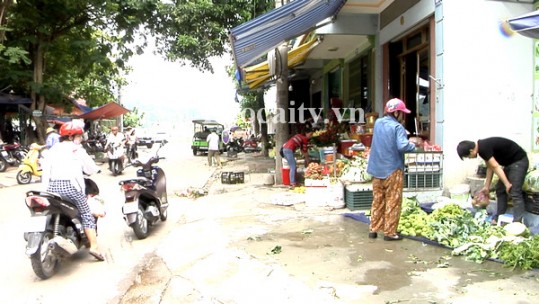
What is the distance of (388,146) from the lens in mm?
5395

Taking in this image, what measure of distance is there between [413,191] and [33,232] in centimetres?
541

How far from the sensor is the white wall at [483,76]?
720cm

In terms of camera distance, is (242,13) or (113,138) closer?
(113,138)

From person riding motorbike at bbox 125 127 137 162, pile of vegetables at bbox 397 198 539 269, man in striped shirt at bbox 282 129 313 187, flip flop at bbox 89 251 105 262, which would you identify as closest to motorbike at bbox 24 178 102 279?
flip flop at bbox 89 251 105 262

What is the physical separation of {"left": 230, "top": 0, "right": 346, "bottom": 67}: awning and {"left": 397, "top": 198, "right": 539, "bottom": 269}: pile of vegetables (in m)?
3.91

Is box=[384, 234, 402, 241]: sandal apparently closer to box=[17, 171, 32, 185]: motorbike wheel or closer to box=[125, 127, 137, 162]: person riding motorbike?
box=[17, 171, 32, 185]: motorbike wheel

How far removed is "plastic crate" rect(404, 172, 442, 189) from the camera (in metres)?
7.29

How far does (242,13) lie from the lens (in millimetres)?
16953

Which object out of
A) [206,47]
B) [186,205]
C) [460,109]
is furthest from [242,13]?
[460,109]

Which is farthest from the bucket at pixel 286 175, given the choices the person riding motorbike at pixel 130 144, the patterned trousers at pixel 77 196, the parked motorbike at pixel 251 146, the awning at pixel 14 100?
the parked motorbike at pixel 251 146

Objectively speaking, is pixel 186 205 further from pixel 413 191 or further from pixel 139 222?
pixel 413 191

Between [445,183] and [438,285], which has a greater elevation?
[445,183]

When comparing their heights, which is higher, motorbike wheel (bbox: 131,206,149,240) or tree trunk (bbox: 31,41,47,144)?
tree trunk (bbox: 31,41,47,144)

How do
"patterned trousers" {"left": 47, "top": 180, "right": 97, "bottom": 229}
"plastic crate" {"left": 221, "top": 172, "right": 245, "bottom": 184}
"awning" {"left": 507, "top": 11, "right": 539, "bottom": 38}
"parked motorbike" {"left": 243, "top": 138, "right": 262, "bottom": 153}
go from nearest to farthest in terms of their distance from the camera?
"awning" {"left": 507, "top": 11, "right": 539, "bottom": 38}, "patterned trousers" {"left": 47, "top": 180, "right": 97, "bottom": 229}, "plastic crate" {"left": 221, "top": 172, "right": 245, "bottom": 184}, "parked motorbike" {"left": 243, "top": 138, "right": 262, "bottom": 153}
